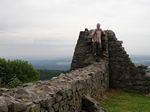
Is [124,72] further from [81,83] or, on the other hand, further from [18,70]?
[18,70]

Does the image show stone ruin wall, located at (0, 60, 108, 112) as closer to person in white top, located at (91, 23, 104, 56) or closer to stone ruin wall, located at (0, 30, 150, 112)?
stone ruin wall, located at (0, 30, 150, 112)

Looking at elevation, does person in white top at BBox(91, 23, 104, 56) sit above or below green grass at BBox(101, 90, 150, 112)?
above

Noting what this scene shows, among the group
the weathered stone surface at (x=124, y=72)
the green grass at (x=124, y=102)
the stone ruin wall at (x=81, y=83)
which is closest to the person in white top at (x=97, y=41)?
the stone ruin wall at (x=81, y=83)

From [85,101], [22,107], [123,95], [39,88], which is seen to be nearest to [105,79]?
[123,95]

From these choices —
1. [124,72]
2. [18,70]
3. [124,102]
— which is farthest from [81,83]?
[18,70]

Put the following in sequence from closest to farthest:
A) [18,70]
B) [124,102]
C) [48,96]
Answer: [48,96] → [124,102] → [18,70]

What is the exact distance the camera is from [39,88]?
1119 cm

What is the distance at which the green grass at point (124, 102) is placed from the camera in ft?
58.0

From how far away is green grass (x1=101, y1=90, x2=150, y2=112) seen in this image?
17666mm

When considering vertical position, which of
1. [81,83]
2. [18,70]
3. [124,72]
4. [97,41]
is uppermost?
[97,41]

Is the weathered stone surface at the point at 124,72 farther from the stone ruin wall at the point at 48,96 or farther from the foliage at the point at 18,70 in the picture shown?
the foliage at the point at 18,70

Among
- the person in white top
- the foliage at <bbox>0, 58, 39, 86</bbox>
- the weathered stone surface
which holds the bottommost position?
the foliage at <bbox>0, 58, 39, 86</bbox>

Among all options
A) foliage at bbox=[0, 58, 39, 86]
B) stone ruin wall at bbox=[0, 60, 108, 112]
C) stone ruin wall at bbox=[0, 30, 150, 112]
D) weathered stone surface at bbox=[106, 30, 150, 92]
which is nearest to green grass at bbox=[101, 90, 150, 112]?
stone ruin wall at bbox=[0, 30, 150, 112]

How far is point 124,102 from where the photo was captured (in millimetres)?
19719
